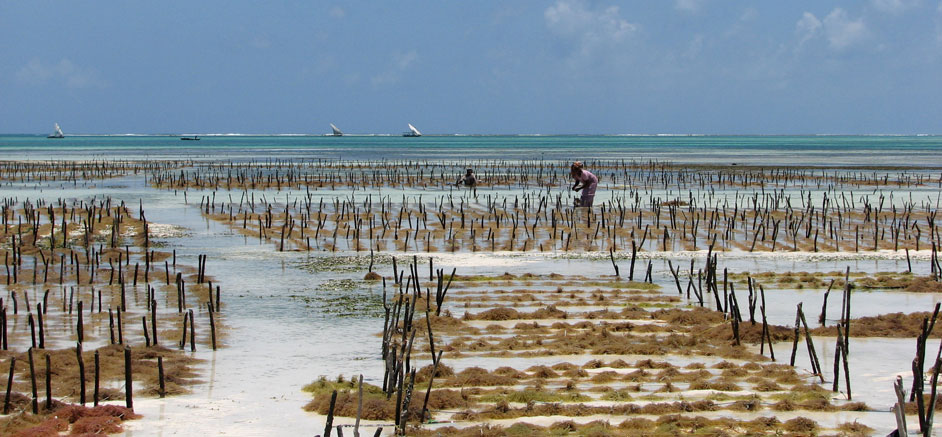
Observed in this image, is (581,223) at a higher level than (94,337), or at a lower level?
higher

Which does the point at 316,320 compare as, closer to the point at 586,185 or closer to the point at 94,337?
the point at 94,337

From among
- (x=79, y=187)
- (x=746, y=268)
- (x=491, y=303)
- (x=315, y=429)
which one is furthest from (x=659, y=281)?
(x=79, y=187)

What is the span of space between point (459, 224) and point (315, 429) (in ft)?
39.7

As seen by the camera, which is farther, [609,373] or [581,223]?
[581,223]

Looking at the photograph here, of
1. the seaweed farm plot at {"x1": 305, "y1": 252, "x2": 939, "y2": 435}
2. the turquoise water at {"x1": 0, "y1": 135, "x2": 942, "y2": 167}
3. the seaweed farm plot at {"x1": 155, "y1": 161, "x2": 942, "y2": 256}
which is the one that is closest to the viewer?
the seaweed farm plot at {"x1": 305, "y1": 252, "x2": 939, "y2": 435}

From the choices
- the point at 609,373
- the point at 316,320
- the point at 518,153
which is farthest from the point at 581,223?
the point at 518,153

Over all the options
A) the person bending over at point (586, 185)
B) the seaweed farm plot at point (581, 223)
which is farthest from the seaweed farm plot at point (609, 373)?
the person bending over at point (586, 185)

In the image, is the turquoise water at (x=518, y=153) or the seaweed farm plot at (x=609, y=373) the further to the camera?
the turquoise water at (x=518, y=153)

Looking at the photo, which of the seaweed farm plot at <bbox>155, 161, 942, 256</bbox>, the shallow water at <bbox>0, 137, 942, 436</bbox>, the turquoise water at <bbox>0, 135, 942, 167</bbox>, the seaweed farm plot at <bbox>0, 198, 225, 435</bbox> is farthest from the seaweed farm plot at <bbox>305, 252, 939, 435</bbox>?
the turquoise water at <bbox>0, 135, 942, 167</bbox>

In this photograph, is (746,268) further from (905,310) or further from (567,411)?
(567,411)

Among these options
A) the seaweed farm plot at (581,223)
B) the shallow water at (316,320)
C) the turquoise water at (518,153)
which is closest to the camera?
the shallow water at (316,320)

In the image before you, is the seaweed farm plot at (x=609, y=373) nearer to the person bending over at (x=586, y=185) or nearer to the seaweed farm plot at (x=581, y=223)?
the seaweed farm plot at (x=581, y=223)

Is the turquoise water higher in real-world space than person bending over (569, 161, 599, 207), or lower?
lower

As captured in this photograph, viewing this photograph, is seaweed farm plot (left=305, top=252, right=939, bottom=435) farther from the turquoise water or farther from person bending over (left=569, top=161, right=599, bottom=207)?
the turquoise water
